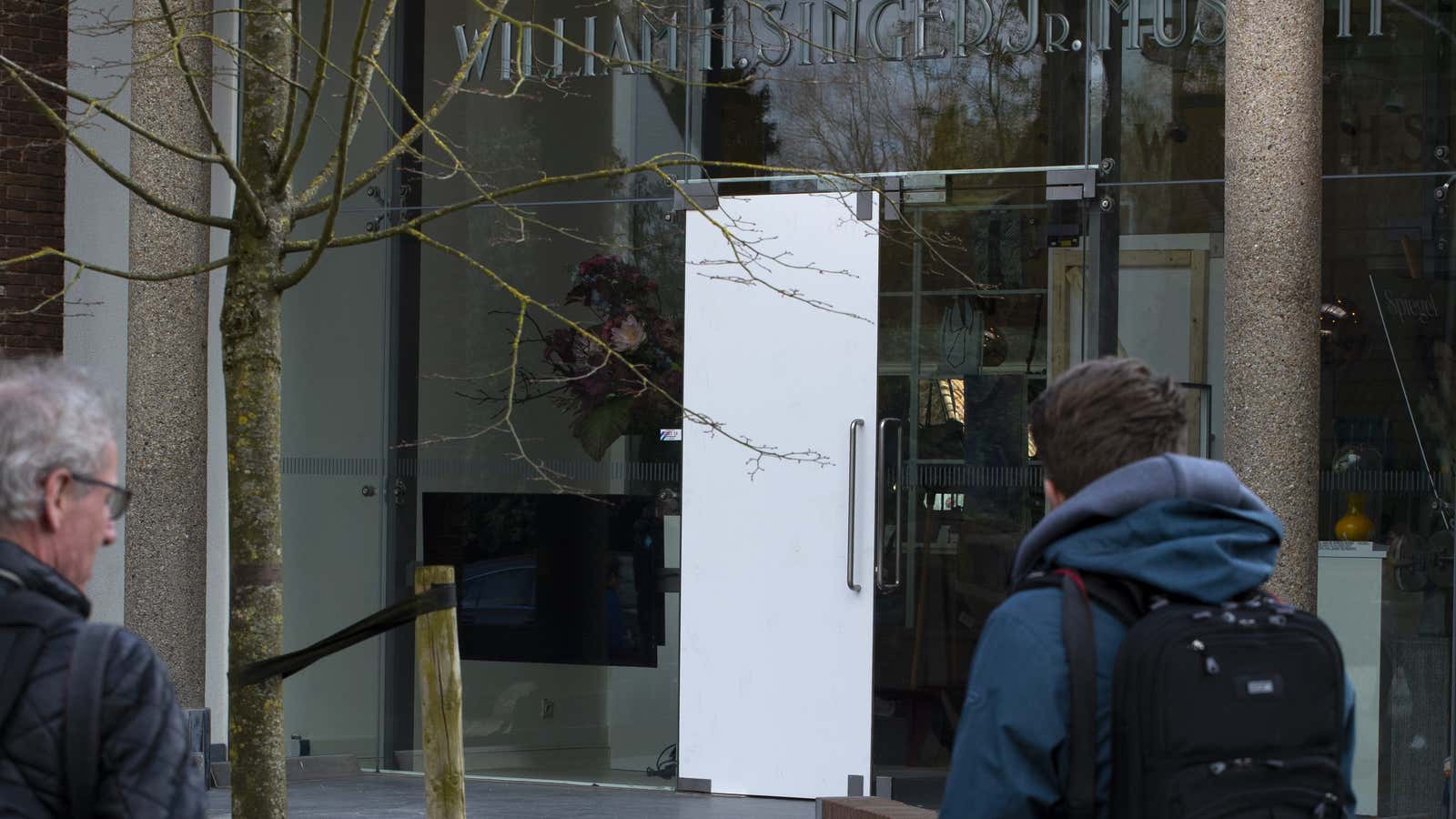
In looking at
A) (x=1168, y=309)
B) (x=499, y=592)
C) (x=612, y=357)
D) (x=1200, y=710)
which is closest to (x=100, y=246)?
(x=499, y=592)

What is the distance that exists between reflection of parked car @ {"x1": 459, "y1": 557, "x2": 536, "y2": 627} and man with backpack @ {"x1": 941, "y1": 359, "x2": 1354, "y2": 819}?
260 inches

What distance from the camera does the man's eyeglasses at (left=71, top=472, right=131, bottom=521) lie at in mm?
2146

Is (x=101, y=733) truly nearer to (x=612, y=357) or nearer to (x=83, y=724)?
(x=83, y=724)

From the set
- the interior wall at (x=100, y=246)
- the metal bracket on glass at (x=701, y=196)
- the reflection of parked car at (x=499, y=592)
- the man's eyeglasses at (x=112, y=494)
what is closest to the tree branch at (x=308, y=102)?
the man's eyeglasses at (x=112, y=494)

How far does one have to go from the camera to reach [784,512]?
810cm

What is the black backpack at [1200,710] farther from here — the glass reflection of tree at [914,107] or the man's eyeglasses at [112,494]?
the glass reflection of tree at [914,107]

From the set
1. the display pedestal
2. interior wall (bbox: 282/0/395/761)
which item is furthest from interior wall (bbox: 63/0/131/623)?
the display pedestal

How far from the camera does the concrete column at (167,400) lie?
27.8 ft

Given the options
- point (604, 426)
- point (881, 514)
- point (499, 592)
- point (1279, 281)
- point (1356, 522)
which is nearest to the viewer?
point (1279, 281)

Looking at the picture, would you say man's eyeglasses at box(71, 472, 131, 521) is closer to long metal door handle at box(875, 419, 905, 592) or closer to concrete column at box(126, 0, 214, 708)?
long metal door handle at box(875, 419, 905, 592)

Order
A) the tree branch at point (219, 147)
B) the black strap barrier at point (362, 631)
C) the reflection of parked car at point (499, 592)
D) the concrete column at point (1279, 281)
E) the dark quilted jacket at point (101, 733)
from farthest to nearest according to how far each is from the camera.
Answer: the reflection of parked car at point (499, 592), the concrete column at point (1279, 281), the black strap barrier at point (362, 631), the tree branch at point (219, 147), the dark quilted jacket at point (101, 733)

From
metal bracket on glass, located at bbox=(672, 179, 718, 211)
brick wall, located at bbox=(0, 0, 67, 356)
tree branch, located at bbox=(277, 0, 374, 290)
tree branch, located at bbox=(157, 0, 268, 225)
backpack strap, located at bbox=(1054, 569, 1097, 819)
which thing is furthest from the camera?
brick wall, located at bbox=(0, 0, 67, 356)

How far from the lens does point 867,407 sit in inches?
316

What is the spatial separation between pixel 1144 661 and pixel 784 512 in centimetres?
585
